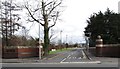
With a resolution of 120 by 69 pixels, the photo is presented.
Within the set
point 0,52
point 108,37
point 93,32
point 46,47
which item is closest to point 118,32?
point 108,37

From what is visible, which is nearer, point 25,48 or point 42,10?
point 25,48

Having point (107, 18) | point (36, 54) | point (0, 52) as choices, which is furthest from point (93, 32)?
point (0, 52)

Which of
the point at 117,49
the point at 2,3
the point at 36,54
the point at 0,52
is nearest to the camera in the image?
the point at 117,49

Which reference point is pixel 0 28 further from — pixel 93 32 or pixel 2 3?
pixel 93 32

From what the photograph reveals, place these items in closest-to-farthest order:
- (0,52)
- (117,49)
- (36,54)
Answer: (117,49), (0,52), (36,54)

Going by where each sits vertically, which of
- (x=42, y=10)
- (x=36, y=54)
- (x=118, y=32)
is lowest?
(x=36, y=54)

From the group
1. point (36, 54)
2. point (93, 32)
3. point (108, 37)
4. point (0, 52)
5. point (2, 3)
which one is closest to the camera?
point (0, 52)

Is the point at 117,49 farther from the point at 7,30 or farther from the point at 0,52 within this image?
the point at 7,30

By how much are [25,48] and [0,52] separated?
169 inches

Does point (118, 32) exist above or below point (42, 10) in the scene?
below

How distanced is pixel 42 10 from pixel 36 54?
26.9 feet

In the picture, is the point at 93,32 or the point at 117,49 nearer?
the point at 117,49

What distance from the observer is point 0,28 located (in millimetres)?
56594

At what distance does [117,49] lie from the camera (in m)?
45.3
